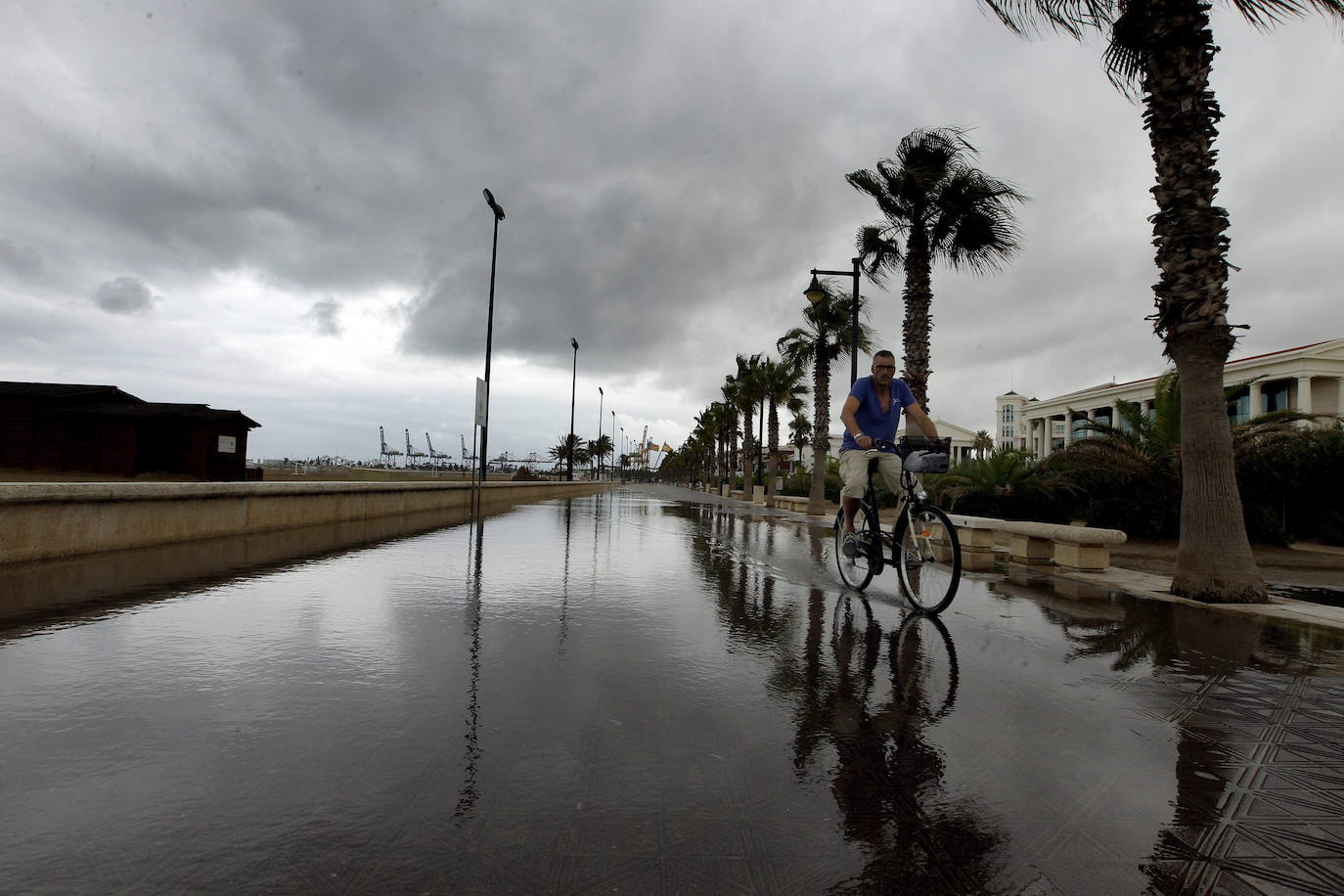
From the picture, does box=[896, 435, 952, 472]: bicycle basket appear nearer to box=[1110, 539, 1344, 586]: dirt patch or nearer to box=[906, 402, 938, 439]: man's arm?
box=[906, 402, 938, 439]: man's arm

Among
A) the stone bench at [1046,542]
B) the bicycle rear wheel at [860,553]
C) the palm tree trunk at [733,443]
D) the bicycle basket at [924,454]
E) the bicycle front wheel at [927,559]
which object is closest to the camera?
the bicycle front wheel at [927,559]

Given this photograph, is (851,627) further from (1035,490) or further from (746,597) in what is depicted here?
(1035,490)

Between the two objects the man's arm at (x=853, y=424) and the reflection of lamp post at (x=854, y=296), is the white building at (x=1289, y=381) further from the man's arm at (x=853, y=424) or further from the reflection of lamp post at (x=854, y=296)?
the man's arm at (x=853, y=424)

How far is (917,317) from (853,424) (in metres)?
10.8

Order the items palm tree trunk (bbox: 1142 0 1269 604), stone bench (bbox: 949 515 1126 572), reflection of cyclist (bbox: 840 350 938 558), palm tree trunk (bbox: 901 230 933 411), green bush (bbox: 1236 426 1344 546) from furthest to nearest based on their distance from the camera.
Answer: palm tree trunk (bbox: 901 230 933 411) → green bush (bbox: 1236 426 1344 546) → stone bench (bbox: 949 515 1126 572) → palm tree trunk (bbox: 1142 0 1269 604) → reflection of cyclist (bbox: 840 350 938 558)

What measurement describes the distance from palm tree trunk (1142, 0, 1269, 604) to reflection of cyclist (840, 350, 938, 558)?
3.30 metres

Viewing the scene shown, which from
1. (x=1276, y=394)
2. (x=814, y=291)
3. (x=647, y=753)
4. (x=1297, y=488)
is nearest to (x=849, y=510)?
(x=647, y=753)

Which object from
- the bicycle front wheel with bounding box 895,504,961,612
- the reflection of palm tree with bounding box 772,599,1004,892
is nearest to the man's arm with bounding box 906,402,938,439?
the bicycle front wheel with bounding box 895,504,961,612

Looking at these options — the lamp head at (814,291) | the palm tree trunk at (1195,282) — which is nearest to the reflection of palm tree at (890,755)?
the palm tree trunk at (1195,282)

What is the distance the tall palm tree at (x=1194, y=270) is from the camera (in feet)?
24.5

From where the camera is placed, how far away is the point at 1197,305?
25.0 ft

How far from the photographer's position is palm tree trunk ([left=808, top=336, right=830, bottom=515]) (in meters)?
26.5

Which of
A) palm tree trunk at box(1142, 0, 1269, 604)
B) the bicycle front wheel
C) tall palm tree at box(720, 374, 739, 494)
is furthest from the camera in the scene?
tall palm tree at box(720, 374, 739, 494)

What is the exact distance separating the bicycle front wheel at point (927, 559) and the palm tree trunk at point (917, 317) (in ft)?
32.3
